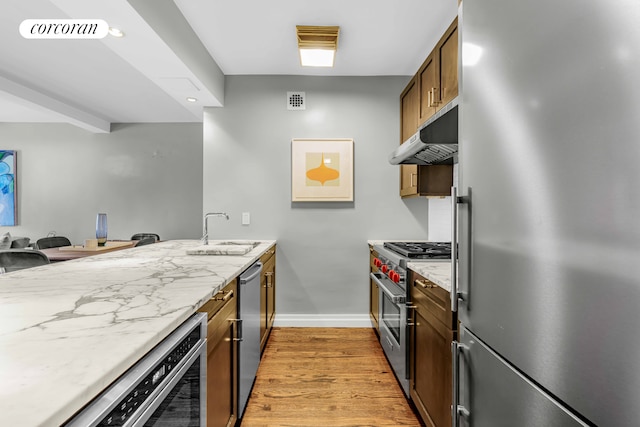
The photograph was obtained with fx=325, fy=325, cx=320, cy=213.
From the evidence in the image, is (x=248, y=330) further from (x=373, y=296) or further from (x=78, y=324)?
(x=373, y=296)

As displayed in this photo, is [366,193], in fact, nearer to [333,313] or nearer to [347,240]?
[347,240]

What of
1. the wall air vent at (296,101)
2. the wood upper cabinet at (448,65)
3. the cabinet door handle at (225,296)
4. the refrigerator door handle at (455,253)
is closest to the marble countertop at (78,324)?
the cabinet door handle at (225,296)

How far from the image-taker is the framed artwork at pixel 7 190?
5.07 meters

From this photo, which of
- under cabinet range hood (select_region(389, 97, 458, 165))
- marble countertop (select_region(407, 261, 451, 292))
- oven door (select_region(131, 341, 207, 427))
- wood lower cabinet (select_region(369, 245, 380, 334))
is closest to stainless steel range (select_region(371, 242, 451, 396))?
marble countertop (select_region(407, 261, 451, 292))

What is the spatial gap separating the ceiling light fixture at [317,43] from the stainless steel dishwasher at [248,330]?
1.74 meters

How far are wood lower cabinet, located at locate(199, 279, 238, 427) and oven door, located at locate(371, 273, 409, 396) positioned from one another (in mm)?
964

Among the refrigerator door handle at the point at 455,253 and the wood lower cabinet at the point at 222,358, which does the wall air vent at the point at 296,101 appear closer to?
the wood lower cabinet at the point at 222,358

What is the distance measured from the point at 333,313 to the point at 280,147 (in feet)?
5.83

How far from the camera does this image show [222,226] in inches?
131

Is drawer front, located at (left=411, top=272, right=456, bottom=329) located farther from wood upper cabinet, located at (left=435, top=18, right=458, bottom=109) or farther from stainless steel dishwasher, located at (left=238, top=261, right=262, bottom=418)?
wood upper cabinet, located at (left=435, top=18, right=458, bottom=109)

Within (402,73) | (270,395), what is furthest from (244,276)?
(402,73)

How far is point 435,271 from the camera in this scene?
1.55m

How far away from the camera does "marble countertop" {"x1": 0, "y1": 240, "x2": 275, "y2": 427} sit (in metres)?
0.50

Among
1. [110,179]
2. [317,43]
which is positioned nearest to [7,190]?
[110,179]
